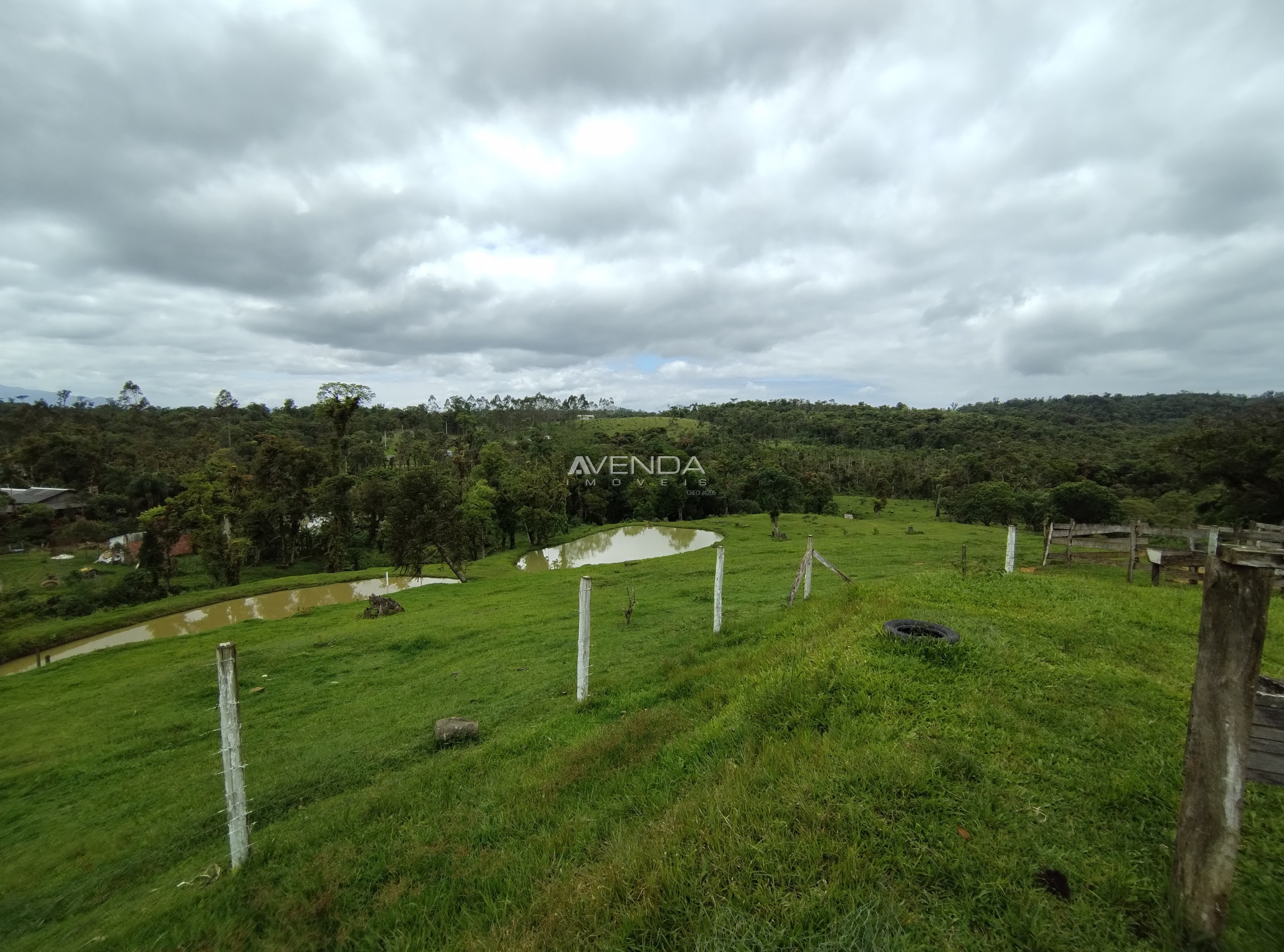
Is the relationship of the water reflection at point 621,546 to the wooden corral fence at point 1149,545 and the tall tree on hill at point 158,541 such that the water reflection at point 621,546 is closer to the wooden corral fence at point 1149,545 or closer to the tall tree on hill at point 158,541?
the tall tree on hill at point 158,541

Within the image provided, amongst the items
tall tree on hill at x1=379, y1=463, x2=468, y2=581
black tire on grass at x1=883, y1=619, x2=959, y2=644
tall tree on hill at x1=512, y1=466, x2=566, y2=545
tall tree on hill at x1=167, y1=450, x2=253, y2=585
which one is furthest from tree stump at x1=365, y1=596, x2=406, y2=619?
tall tree on hill at x1=512, y1=466, x2=566, y2=545

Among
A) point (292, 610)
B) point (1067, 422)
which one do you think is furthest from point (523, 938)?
point (1067, 422)

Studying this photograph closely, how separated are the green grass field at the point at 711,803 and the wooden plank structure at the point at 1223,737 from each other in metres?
0.28

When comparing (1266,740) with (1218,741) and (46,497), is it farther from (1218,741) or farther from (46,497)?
(46,497)

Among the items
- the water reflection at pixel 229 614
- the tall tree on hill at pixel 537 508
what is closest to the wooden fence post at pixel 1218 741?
the water reflection at pixel 229 614

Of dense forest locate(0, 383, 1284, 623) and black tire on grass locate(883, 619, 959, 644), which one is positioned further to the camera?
dense forest locate(0, 383, 1284, 623)

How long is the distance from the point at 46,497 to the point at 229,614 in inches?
1916

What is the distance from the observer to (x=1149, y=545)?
15508 millimetres

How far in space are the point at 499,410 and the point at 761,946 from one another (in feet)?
425

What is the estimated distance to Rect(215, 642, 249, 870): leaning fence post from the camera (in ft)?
15.4

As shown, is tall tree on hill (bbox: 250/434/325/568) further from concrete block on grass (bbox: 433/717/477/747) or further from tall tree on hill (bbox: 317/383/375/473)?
concrete block on grass (bbox: 433/717/477/747)

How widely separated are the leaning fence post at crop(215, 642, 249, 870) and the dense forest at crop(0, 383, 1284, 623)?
26.6 metres

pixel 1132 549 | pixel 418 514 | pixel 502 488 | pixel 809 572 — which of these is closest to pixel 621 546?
pixel 502 488

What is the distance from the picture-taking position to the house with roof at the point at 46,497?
2086 inches
